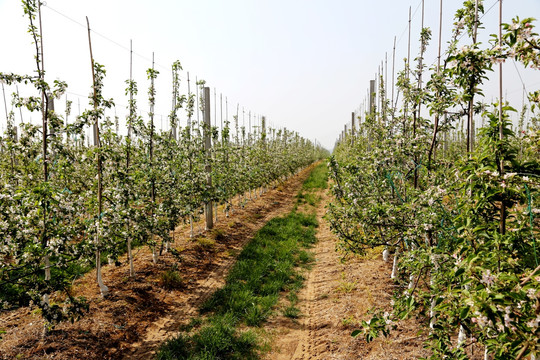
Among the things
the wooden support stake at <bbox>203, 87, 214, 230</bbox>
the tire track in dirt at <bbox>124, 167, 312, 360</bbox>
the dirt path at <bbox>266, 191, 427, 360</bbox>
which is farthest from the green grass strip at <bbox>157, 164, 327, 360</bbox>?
the wooden support stake at <bbox>203, 87, 214, 230</bbox>

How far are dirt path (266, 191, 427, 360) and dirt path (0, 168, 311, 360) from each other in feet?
8.06

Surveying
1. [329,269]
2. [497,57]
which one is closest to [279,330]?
[329,269]

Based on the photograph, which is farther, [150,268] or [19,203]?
[150,268]

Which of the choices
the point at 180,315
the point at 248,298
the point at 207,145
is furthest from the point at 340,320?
the point at 207,145

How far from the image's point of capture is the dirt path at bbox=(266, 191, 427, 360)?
534 cm

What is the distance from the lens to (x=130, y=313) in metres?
6.79

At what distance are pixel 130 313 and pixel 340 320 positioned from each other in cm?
476

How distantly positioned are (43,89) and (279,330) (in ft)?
22.1

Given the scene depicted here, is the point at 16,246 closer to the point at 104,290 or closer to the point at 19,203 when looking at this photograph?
the point at 19,203

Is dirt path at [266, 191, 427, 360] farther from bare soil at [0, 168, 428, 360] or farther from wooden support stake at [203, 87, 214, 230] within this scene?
wooden support stake at [203, 87, 214, 230]

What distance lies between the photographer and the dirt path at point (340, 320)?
17.5 feet

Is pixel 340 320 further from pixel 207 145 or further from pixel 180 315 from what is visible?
pixel 207 145

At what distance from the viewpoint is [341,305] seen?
698cm

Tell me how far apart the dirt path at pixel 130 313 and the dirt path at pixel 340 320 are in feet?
8.06
